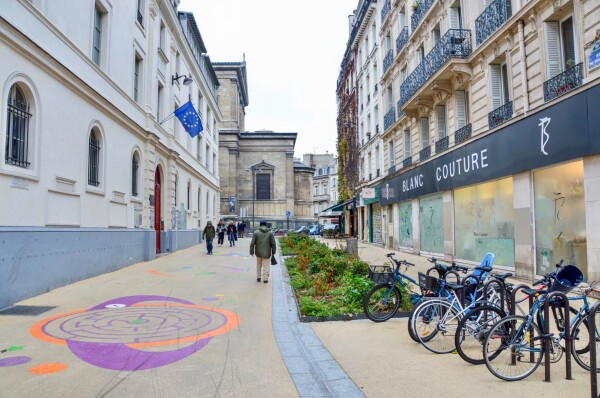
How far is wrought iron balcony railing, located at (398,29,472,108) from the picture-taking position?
47.5 feet

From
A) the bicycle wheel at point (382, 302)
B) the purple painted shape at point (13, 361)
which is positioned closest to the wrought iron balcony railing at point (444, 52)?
the bicycle wheel at point (382, 302)

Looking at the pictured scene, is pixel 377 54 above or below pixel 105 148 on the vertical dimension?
above

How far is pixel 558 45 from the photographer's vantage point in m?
10.1

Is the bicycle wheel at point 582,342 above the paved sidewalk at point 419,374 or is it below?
above

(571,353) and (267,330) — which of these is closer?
(571,353)

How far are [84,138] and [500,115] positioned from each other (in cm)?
1171

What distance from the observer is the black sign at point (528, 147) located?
28.0 feet

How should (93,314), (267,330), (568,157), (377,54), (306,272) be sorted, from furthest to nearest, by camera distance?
(377,54), (306,272), (568,157), (93,314), (267,330)

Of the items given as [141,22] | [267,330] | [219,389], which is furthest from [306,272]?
[141,22]

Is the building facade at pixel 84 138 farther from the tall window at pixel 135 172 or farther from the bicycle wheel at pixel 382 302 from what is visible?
the bicycle wheel at pixel 382 302

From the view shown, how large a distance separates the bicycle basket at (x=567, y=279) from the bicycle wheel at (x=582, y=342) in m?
0.29

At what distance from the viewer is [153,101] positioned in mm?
17922

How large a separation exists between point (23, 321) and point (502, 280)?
696cm

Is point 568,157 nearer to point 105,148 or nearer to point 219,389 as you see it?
point 219,389
